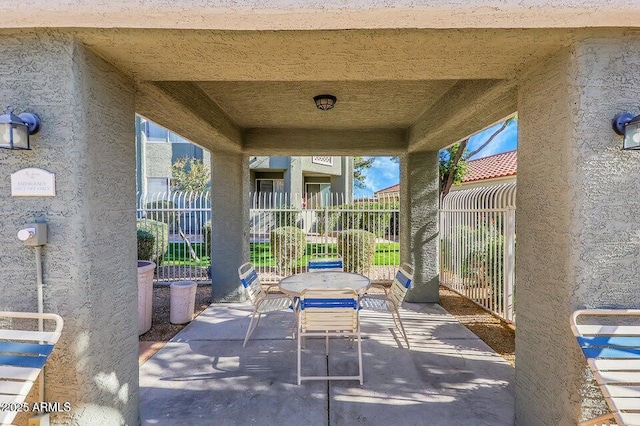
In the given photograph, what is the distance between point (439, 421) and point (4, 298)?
369 centimetres

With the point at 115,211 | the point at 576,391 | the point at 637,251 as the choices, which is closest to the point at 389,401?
the point at 576,391

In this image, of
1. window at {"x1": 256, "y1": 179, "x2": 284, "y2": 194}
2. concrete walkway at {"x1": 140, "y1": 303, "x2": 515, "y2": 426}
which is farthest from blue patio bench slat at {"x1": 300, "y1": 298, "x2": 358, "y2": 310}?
window at {"x1": 256, "y1": 179, "x2": 284, "y2": 194}

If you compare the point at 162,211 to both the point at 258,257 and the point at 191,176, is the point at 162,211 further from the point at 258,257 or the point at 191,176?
the point at 191,176

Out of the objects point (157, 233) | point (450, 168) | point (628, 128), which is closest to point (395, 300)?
point (628, 128)

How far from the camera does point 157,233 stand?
8258 millimetres

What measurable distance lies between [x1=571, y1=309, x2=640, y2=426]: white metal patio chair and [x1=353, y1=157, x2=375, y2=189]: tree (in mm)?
24295

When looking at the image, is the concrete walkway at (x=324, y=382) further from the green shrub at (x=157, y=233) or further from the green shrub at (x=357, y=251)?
the green shrub at (x=157, y=233)

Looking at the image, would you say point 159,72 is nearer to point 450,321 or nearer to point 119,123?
point 119,123

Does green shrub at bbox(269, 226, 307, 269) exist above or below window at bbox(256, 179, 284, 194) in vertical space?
below

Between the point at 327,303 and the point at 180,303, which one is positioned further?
the point at 180,303

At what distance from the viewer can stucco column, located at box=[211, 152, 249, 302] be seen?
250 inches

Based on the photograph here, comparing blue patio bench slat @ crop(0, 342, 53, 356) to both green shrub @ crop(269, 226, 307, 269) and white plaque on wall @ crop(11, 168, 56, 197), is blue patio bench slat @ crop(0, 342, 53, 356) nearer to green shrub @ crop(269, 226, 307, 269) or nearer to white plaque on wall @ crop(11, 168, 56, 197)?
white plaque on wall @ crop(11, 168, 56, 197)

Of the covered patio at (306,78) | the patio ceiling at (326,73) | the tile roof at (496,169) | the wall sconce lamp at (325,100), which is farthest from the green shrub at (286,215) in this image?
the tile roof at (496,169)

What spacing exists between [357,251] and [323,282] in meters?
4.54
